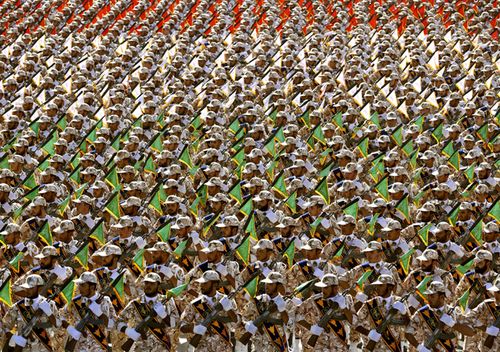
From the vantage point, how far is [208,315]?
380 inches

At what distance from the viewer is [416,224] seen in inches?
499

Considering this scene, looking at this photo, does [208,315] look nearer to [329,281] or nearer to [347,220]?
[329,281]

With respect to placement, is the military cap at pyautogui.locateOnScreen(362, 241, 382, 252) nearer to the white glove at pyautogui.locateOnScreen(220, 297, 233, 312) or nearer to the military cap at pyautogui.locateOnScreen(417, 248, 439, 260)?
the military cap at pyautogui.locateOnScreen(417, 248, 439, 260)

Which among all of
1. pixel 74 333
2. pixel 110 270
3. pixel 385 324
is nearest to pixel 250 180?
pixel 110 270

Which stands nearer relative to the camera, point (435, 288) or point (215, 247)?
point (435, 288)

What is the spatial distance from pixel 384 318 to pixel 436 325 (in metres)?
0.54

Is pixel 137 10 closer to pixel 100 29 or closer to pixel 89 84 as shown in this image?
pixel 100 29

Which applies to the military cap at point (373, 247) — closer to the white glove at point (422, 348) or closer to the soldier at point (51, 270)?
the white glove at point (422, 348)

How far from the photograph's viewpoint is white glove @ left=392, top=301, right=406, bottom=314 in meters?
9.72

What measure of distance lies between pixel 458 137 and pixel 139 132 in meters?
5.54

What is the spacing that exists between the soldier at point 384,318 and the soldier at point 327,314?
223 mm

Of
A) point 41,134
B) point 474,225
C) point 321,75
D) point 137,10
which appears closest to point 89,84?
point 41,134

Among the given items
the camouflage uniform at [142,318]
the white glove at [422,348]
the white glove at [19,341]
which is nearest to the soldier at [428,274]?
the white glove at [422,348]

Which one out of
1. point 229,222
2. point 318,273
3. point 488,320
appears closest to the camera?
point 488,320
